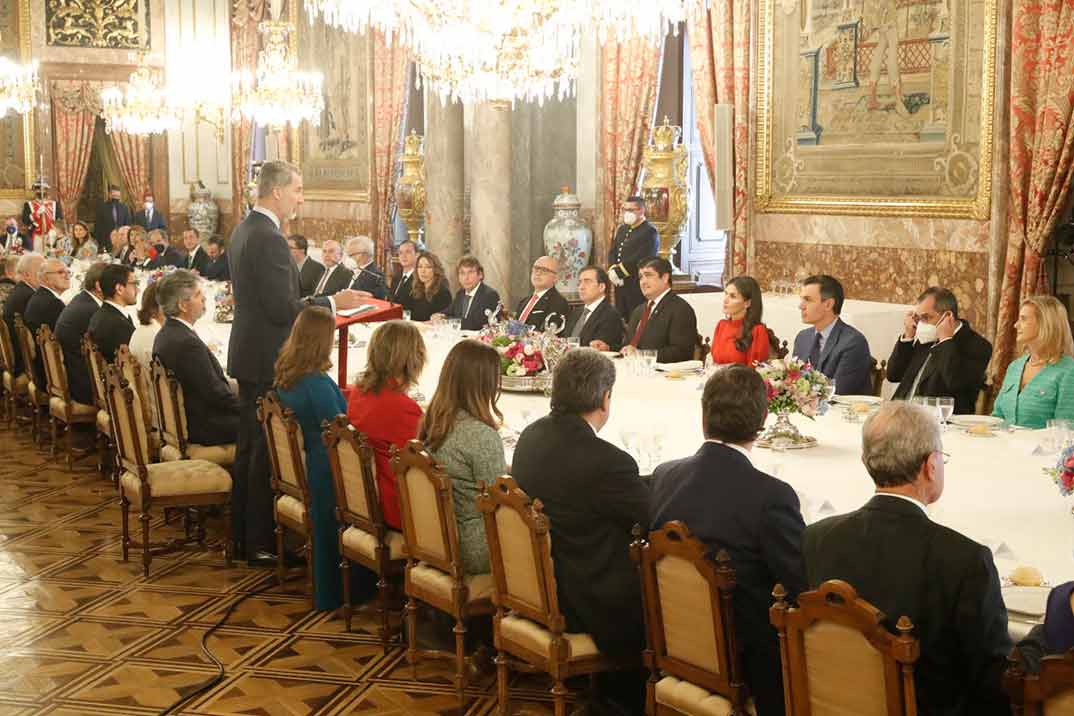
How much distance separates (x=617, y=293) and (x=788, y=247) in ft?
5.38

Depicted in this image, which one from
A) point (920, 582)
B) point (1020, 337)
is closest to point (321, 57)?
point (1020, 337)

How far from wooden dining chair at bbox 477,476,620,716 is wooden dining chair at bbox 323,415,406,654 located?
934 millimetres

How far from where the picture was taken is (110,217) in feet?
70.1

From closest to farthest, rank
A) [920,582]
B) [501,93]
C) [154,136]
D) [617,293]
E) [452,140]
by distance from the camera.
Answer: [920,582]
[501,93]
[617,293]
[452,140]
[154,136]

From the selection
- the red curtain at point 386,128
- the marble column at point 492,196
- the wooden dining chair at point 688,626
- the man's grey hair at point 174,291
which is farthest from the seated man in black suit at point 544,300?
the red curtain at point 386,128

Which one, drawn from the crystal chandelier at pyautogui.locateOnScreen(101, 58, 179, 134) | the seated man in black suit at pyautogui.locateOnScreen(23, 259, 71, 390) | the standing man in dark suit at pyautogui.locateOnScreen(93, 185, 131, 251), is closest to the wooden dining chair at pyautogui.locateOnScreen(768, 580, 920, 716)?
the seated man in black suit at pyautogui.locateOnScreen(23, 259, 71, 390)

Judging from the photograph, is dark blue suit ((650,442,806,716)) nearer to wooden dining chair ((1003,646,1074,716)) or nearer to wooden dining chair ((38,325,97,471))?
wooden dining chair ((1003,646,1074,716))

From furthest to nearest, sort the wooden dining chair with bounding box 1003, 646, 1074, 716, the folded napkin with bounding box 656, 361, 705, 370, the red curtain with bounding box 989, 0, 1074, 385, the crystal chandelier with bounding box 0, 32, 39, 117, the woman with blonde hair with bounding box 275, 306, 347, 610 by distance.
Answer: the crystal chandelier with bounding box 0, 32, 39, 117 < the red curtain with bounding box 989, 0, 1074, 385 < the folded napkin with bounding box 656, 361, 705, 370 < the woman with blonde hair with bounding box 275, 306, 347, 610 < the wooden dining chair with bounding box 1003, 646, 1074, 716

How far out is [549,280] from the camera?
8.59m

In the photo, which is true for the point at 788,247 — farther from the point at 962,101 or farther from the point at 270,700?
the point at 270,700

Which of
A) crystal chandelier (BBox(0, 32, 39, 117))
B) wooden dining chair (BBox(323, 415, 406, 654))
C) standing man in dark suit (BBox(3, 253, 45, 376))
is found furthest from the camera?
crystal chandelier (BBox(0, 32, 39, 117))

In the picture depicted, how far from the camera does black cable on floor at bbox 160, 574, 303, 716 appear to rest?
15.4 feet

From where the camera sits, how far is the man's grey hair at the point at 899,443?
2996 millimetres

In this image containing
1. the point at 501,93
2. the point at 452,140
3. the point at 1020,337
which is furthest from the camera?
the point at 452,140
